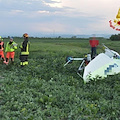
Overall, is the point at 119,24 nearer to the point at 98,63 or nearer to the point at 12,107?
the point at 98,63

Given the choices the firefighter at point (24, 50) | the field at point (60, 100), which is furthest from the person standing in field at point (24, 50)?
the field at point (60, 100)

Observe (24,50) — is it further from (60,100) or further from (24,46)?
(60,100)

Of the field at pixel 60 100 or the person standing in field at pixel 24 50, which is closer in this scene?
Answer: the field at pixel 60 100

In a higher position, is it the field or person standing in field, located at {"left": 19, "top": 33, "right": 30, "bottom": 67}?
person standing in field, located at {"left": 19, "top": 33, "right": 30, "bottom": 67}

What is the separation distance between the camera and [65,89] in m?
8.18

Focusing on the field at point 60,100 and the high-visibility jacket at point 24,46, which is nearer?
the field at point 60,100

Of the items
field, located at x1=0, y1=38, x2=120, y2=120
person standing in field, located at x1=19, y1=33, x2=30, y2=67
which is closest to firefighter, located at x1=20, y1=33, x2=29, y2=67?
person standing in field, located at x1=19, y1=33, x2=30, y2=67

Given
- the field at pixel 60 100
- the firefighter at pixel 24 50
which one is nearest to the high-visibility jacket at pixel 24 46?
the firefighter at pixel 24 50

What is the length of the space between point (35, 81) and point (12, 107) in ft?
9.50

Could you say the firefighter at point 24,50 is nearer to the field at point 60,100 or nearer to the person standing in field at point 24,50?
the person standing in field at point 24,50

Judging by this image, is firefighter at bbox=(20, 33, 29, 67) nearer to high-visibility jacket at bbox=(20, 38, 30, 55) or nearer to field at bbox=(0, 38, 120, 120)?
high-visibility jacket at bbox=(20, 38, 30, 55)

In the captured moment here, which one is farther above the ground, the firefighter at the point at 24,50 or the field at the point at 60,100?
the firefighter at the point at 24,50

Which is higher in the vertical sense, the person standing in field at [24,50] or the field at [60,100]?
the person standing in field at [24,50]

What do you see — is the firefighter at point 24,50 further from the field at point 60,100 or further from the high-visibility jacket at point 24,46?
the field at point 60,100
